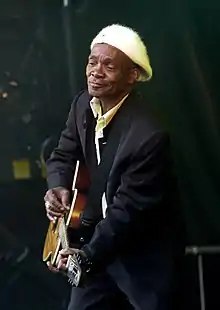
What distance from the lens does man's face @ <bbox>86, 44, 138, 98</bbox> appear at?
7.09 feet

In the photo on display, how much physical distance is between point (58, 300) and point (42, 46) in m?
1.02

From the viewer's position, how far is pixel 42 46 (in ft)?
9.14

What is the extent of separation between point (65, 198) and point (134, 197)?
1.19ft

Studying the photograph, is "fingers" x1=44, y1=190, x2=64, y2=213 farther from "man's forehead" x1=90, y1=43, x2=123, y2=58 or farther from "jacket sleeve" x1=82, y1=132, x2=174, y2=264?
"man's forehead" x1=90, y1=43, x2=123, y2=58

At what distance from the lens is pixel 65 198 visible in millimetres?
2336

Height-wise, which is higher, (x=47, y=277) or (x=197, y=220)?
(x=197, y=220)

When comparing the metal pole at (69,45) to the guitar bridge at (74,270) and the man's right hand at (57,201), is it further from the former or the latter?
the guitar bridge at (74,270)

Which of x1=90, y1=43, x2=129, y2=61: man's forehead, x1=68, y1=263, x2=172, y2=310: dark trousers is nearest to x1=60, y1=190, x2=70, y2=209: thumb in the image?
x1=68, y1=263, x2=172, y2=310: dark trousers

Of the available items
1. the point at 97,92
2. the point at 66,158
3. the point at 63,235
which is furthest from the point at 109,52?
the point at 63,235

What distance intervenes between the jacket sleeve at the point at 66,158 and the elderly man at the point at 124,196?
0.05m

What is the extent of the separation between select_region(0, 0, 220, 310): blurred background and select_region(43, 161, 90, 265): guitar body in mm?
492

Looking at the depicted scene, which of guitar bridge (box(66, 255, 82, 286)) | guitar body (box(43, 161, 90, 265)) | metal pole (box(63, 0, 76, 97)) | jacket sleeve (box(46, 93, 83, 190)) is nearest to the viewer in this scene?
guitar bridge (box(66, 255, 82, 286))

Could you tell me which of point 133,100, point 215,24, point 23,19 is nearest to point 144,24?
point 215,24

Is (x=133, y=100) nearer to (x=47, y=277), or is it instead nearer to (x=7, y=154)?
(x=7, y=154)
